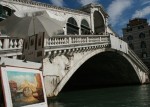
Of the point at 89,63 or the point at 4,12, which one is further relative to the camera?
the point at 89,63

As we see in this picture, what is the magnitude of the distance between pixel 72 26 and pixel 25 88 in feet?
63.0

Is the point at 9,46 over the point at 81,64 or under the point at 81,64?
over

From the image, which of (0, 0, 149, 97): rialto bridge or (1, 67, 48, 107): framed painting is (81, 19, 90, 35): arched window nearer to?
(0, 0, 149, 97): rialto bridge

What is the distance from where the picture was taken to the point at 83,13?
25047 millimetres

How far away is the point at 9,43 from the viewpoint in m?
10.5

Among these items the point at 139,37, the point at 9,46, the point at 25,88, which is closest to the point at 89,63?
the point at 9,46

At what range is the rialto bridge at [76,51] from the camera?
345 inches

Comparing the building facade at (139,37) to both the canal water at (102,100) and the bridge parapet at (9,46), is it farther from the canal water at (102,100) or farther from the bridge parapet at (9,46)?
the bridge parapet at (9,46)

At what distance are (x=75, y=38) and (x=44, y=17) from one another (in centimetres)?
845

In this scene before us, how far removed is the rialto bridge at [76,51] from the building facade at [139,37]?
15733 mm

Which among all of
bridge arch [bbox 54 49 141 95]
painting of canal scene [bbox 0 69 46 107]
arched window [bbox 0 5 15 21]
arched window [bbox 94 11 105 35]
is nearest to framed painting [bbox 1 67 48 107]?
painting of canal scene [bbox 0 69 46 107]

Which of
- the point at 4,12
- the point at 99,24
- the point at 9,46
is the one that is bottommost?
the point at 9,46

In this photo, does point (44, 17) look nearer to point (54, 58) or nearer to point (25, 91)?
point (25, 91)

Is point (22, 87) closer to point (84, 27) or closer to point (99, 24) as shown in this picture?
point (84, 27)
